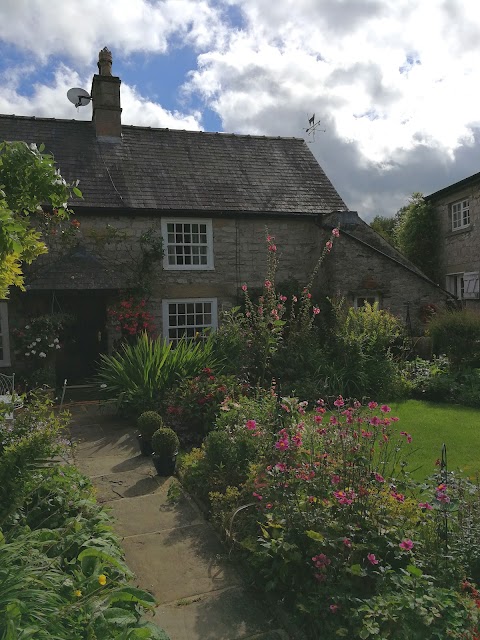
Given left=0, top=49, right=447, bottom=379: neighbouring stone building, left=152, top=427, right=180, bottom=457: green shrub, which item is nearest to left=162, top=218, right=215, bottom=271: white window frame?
left=0, top=49, right=447, bottom=379: neighbouring stone building

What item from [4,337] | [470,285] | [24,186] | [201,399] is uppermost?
[470,285]

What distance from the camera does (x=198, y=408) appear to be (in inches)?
289

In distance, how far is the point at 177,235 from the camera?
43.3 feet

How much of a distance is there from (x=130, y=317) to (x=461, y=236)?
1254 cm

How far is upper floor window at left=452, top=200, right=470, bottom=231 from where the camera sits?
17.1 metres

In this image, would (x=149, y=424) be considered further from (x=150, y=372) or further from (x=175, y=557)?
(x=175, y=557)

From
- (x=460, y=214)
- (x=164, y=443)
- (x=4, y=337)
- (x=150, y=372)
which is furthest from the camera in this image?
(x=460, y=214)

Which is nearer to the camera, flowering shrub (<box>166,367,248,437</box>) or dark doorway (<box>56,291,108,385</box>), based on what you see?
flowering shrub (<box>166,367,248,437</box>)

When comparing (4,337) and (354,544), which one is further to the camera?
(4,337)

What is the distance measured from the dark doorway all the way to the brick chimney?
201 inches

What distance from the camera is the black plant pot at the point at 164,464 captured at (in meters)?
5.94

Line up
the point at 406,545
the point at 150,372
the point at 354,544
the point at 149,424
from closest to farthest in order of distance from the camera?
1. the point at 406,545
2. the point at 354,544
3. the point at 149,424
4. the point at 150,372

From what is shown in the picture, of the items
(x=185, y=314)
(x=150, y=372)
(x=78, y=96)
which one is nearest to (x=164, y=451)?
(x=150, y=372)

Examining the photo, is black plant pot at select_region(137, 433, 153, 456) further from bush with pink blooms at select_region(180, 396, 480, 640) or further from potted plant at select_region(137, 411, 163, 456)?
bush with pink blooms at select_region(180, 396, 480, 640)
